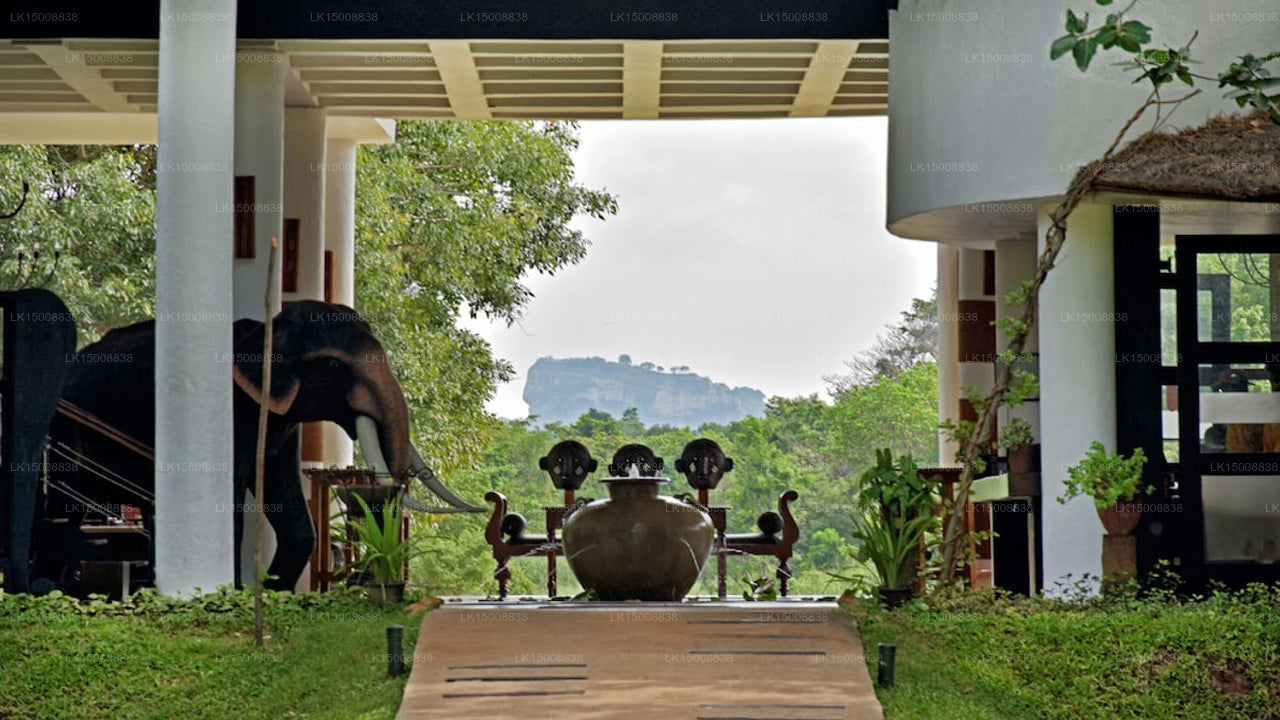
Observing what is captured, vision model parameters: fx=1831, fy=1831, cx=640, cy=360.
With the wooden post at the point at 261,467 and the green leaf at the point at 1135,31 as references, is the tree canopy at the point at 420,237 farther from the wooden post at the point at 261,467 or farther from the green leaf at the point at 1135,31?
the green leaf at the point at 1135,31

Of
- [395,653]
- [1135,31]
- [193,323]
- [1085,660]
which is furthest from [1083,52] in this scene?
[193,323]

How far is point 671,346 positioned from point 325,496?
28.4 m

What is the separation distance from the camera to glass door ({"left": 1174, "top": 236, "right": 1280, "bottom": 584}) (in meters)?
12.5

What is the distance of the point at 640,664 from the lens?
10195 mm

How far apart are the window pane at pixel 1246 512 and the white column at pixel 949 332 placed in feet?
15.6

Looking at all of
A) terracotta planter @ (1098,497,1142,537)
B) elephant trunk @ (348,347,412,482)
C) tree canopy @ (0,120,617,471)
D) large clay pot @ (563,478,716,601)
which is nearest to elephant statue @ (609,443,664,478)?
elephant trunk @ (348,347,412,482)

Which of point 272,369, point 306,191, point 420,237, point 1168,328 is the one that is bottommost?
point 272,369

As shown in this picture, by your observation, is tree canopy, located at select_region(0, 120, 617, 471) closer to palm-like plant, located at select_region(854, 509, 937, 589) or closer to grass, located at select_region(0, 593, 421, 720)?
grass, located at select_region(0, 593, 421, 720)

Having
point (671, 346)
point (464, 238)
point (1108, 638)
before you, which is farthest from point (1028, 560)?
point (671, 346)

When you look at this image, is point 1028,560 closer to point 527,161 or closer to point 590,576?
point 590,576

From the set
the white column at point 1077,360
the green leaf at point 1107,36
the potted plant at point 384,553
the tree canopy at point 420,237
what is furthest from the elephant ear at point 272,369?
the tree canopy at point 420,237

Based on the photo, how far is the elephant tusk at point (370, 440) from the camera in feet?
45.3

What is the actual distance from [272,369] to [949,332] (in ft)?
22.5

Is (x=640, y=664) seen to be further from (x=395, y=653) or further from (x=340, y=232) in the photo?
(x=340, y=232)
